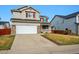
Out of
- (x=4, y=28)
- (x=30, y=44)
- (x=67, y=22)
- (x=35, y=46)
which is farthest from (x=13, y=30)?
(x=67, y=22)

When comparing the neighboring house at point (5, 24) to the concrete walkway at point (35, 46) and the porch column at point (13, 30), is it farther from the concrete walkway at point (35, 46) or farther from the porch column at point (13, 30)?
the concrete walkway at point (35, 46)

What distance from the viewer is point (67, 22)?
4355mm

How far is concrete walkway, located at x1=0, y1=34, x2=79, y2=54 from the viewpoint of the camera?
13.6 ft

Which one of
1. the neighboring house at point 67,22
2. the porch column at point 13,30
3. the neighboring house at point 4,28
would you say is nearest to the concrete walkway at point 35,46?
the porch column at point 13,30

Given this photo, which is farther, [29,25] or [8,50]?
[29,25]

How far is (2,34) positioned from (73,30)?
165cm

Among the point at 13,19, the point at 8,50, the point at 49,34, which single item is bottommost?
the point at 8,50

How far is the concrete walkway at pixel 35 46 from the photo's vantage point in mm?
4148

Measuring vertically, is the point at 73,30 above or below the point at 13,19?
below

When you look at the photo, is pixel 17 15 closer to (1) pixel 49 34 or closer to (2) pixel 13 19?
(2) pixel 13 19

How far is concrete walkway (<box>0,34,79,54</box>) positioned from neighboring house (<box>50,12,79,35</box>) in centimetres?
41

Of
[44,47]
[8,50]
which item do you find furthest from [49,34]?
[8,50]

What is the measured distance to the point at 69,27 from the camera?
437 centimetres

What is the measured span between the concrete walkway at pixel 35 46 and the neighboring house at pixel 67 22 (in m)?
0.41
